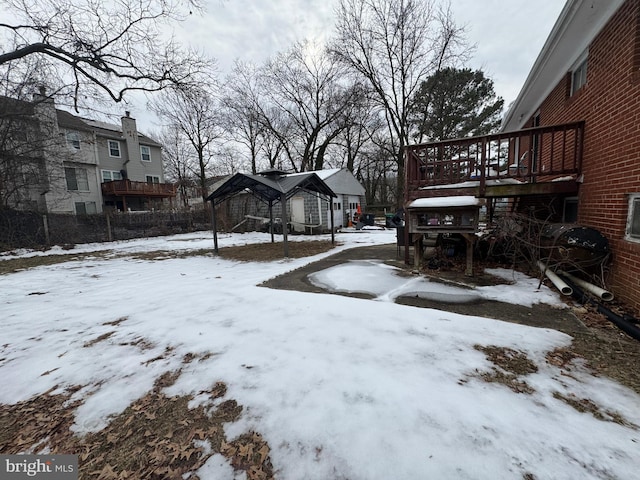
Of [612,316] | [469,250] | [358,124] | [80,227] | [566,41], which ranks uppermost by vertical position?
[358,124]

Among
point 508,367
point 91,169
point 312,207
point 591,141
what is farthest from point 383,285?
point 91,169

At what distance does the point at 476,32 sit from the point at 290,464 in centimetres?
2164

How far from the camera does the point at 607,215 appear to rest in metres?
3.80

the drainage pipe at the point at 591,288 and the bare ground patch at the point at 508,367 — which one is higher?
the drainage pipe at the point at 591,288

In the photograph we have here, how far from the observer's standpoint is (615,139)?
146 inches

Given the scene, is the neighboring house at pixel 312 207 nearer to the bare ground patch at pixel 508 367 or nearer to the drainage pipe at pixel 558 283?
the drainage pipe at pixel 558 283

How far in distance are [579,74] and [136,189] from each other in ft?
81.4

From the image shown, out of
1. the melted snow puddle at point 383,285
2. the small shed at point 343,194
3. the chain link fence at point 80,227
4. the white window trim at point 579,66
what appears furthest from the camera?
the small shed at point 343,194

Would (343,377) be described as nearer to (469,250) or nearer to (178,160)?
(469,250)

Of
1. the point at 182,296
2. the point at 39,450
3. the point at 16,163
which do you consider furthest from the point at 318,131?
the point at 39,450

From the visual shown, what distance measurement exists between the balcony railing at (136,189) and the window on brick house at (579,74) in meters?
24.5

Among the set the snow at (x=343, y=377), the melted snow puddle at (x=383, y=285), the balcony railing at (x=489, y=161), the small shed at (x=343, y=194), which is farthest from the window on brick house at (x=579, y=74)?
the small shed at (x=343, y=194)

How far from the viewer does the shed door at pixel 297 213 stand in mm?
15869

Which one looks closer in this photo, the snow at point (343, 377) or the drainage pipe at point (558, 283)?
the snow at point (343, 377)
